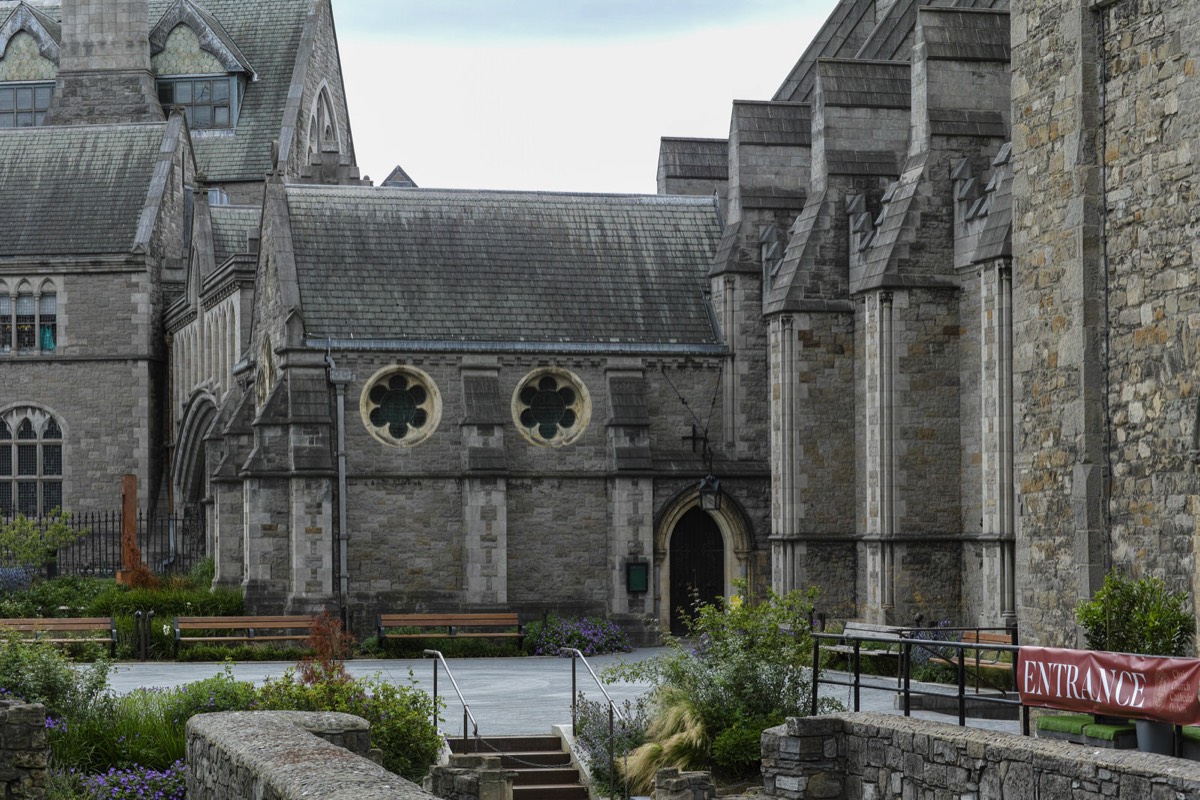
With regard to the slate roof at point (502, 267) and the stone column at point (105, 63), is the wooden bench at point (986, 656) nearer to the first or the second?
the slate roof at point (502, 267)

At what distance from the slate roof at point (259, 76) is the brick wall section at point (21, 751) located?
139ft

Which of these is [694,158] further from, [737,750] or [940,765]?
[940,765]

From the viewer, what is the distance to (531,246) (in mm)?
37938

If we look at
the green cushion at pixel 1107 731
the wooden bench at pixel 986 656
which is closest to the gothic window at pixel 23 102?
the wooden bench at pixel 986 656

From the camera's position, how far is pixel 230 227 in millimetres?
49156

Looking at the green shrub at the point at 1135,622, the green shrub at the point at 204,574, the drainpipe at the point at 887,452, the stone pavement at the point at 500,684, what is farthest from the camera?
the green shrub at the point at 204,574

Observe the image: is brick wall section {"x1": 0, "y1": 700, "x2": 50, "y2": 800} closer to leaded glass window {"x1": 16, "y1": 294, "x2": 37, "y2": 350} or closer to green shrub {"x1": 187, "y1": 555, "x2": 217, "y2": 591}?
green shrub {"x1": 187, "y1": 555, "x2": 217, "y2": 591}

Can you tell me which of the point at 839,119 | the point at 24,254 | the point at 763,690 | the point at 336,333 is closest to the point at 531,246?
the point at 336,333

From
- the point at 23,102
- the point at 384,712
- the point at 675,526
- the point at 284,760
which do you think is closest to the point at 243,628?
the point at 675,526

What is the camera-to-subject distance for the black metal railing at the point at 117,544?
45.7 metres

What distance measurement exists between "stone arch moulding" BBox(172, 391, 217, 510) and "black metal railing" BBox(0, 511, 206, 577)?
0.97 m

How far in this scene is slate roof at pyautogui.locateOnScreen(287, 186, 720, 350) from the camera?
3591 cm

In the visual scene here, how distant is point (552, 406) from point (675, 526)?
10.7 feet

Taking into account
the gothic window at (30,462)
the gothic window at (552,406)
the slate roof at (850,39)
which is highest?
the slate roof at (850,39)
